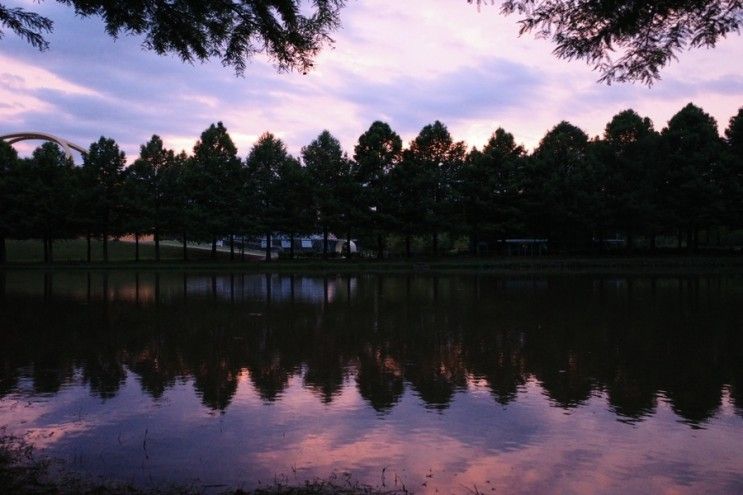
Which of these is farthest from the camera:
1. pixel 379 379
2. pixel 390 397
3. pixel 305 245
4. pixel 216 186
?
pixel 305 245

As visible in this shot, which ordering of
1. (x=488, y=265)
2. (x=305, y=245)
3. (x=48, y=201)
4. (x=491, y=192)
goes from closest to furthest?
(x=488, y=265), (x=48, y=201), (x=491, y=192), (x=305, y=245)

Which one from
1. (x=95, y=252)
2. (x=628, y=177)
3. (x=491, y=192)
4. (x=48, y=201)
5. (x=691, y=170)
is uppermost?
(x=691, y=170)

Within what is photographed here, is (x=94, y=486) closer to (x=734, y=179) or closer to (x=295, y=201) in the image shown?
(x=295, y=201)

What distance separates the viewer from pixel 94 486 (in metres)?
5.80

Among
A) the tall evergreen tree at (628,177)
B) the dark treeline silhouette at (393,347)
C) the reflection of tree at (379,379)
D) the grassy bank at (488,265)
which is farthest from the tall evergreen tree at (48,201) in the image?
the reflection of tree at (379,379)

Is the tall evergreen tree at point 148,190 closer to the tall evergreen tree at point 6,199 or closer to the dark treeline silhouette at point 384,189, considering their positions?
the dark treeline silhouette at point 384,189

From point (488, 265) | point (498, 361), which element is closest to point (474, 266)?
point (488, 265)

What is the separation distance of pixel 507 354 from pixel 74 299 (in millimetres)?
18958

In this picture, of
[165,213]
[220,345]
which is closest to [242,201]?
[165,213]

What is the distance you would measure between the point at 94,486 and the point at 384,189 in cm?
5607

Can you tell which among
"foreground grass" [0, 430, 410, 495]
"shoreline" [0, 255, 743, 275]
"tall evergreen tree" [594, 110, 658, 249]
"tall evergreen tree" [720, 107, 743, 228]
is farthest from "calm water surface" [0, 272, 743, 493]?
"tall evergreen tree" [720, 107, 743, 228]

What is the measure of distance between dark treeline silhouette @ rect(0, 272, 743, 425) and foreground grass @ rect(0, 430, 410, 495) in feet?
10.3

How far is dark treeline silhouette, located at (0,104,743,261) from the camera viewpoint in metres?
58.9

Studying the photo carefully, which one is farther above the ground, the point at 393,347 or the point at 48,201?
the point at 48,201
